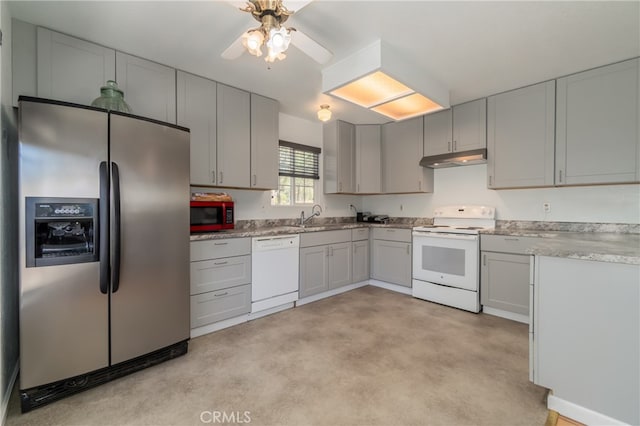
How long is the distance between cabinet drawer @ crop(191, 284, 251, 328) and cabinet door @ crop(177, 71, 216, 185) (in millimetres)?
1143

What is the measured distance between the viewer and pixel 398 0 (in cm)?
176

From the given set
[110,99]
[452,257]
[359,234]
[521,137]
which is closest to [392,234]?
[359,234]

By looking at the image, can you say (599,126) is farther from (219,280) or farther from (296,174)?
(219,280)

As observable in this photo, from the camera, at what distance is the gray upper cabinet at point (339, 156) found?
4.24 metres

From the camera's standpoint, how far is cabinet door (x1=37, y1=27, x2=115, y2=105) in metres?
2.02

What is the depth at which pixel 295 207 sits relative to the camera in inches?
162

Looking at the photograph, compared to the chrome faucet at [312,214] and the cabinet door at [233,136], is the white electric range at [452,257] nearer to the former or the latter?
the chrome faucet at [312,214]

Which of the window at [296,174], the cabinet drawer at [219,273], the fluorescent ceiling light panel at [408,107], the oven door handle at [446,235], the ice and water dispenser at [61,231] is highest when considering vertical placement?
the fluorescent ceiling light panel at [408,107]

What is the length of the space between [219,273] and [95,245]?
109cm

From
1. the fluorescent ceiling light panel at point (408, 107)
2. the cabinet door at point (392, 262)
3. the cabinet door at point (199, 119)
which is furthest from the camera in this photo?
the cabinet door at point (392, 262)

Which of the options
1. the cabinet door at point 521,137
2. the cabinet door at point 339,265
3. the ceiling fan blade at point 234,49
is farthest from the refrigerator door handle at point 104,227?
the cabinet door at point 521,137

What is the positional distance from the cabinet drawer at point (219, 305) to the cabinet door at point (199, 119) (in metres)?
1.14

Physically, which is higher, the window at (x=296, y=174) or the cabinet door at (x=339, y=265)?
the window at (x=296, y=174)

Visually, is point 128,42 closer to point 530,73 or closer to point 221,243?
point 221,243
